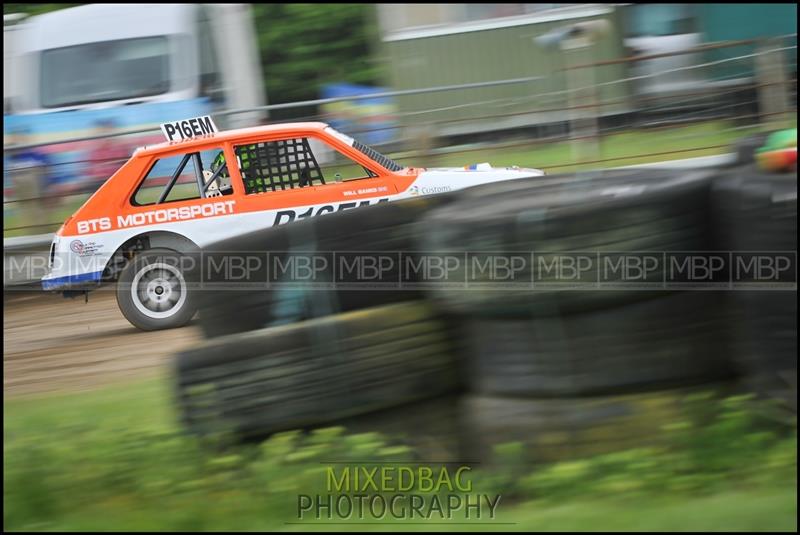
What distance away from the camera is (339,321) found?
4.18 meters

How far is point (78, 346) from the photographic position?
26.0 feet

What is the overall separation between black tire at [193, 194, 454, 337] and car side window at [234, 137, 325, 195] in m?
3.40

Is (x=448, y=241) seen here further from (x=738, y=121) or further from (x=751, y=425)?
(x=738, y=121)

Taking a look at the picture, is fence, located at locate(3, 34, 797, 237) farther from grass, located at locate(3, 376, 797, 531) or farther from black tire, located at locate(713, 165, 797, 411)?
black tire, located at locate(713, 165, 797, 411)

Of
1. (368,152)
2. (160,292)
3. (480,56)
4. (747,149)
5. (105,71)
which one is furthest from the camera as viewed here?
(480,56)

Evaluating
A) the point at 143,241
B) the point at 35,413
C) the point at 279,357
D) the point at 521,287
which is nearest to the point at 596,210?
the point at 521,287

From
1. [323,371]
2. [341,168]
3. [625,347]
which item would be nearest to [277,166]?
[341,168]

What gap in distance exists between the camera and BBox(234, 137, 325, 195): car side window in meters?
7.85

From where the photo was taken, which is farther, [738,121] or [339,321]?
[738,121]

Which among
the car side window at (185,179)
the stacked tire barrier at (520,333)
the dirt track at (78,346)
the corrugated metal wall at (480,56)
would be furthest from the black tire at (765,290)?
the corrugated metal wall at (480,56)

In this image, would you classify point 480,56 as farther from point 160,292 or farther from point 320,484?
point 320,484

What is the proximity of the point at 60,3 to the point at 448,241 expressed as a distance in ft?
46.9

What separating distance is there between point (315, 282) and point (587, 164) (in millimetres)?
7192

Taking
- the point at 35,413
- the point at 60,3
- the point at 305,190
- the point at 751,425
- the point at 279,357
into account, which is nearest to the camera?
the point at 751,425
